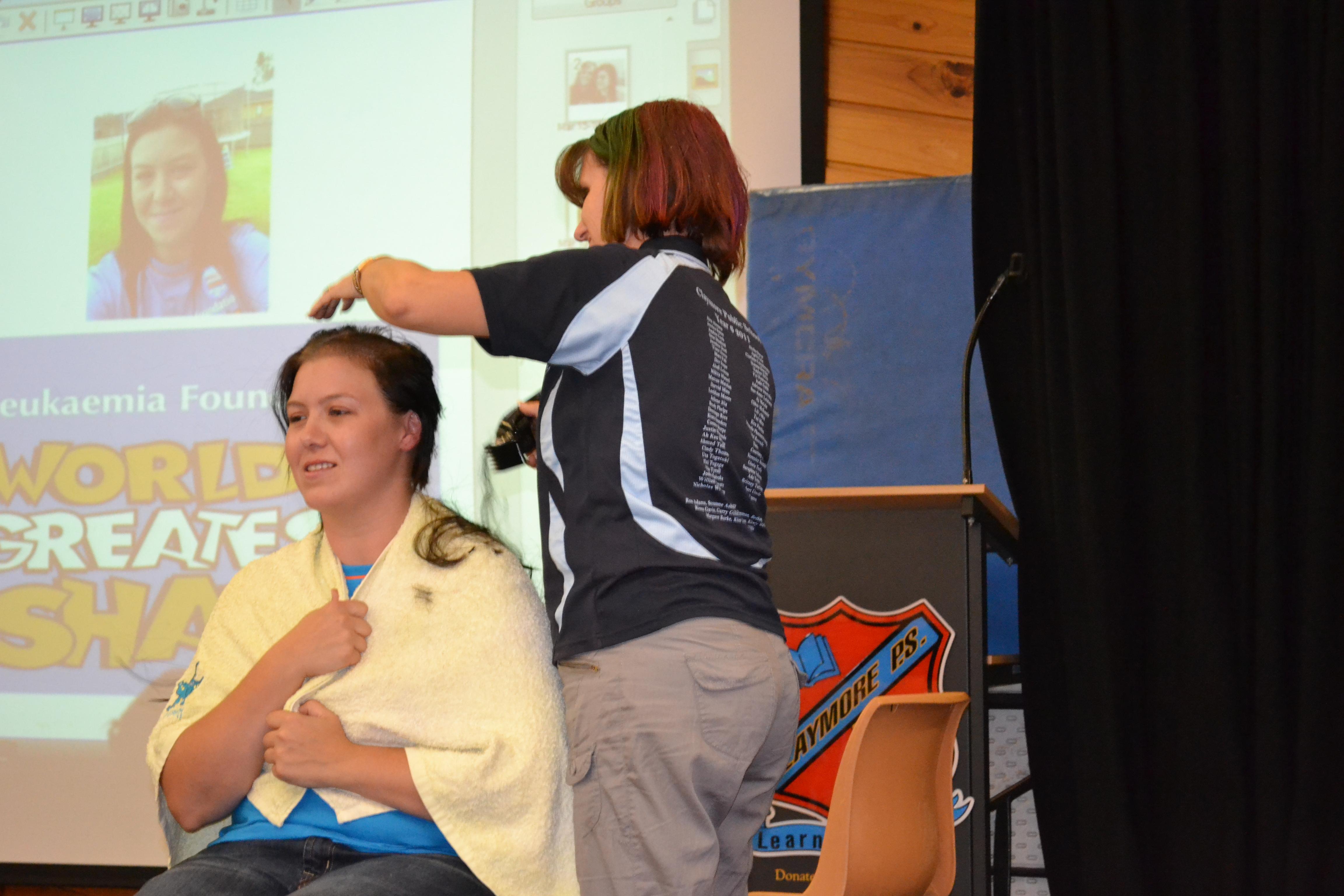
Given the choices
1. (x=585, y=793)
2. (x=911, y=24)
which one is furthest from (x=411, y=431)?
(x=911, y=24)

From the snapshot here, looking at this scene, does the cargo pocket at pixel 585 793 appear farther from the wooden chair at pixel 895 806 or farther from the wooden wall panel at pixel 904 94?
the wooden wall panel at pixel 904 94

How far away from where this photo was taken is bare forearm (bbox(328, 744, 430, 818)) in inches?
43.4

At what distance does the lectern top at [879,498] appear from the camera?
178 centimetres

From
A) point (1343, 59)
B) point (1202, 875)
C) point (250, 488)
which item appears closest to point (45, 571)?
point (250, 488)

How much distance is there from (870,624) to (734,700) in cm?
88

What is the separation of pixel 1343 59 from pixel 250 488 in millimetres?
2461

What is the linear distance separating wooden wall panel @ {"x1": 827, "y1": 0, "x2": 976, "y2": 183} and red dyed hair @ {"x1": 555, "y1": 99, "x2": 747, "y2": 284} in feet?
5.37

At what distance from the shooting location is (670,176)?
1267 mm

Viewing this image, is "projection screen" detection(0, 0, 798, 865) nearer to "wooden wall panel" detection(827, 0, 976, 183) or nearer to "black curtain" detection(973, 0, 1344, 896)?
"wooden wall panel" detection(827, 0, 976, 183)

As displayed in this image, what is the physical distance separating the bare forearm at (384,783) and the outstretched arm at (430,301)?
445 millimetres

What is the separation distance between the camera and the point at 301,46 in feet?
9.14

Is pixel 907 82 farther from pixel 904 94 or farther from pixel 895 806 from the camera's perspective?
pixel 895 806

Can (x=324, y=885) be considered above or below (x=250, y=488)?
below

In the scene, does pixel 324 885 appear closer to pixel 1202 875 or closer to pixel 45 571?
pixel 1202 875
